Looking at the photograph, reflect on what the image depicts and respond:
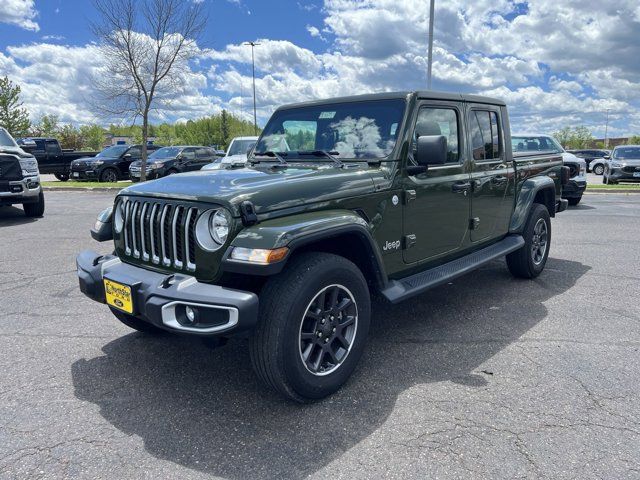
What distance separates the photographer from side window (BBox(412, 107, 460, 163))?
390 cm

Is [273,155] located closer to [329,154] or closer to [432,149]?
[329,154]

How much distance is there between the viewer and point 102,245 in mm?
7695

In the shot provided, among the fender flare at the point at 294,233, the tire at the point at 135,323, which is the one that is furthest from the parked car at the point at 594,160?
the tire at the point at 135,323

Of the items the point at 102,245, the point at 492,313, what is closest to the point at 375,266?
the point at 492,313

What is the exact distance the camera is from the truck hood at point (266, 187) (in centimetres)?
286

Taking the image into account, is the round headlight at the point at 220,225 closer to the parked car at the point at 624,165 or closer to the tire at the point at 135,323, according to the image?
the tire at the point at 135,323

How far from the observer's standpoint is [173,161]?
65.4ft

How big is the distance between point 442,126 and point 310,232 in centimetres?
200

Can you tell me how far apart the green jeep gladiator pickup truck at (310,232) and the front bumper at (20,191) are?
24.3ft

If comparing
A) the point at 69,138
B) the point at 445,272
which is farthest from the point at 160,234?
A: the point at 69,138

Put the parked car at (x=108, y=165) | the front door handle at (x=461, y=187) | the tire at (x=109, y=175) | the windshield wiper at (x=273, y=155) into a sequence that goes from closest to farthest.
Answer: the windshield wiper at (x=273, y=155) < the front door handle at (x=461, y=187) < the parked car at (x=108, y=165) < the tire at (x=109, y=175)

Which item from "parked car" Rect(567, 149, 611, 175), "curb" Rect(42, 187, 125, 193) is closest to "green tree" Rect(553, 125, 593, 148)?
"parked car" Rect(567, 149, 611, 175)

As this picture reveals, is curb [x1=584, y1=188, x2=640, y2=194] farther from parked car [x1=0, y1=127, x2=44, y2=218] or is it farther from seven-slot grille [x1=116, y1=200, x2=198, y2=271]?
seven-slot grille [x1=116, y1=200, x2=198, y2=271]

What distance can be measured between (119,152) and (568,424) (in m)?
21.7
